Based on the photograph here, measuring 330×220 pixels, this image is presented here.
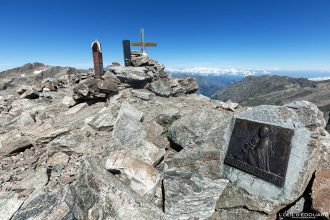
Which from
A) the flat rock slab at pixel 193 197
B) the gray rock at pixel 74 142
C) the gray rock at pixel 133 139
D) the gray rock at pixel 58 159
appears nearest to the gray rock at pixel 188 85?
the gray rock at pixel 133 139

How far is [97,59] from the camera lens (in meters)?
17.5

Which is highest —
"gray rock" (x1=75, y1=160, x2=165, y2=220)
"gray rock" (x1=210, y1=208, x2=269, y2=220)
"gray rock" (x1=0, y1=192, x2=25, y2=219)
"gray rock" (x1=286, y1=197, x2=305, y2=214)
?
"gray rock" (x1=75, y1=160, x2=165, y2=220)

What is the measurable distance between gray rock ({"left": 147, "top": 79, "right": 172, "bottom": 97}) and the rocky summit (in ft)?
16.5

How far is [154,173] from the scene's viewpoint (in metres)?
8.07

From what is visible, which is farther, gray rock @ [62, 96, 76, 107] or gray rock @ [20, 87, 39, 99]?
gray rock @ [20, 87, 39, 99]

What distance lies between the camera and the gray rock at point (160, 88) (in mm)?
16811

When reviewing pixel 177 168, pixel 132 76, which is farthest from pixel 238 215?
pixel 132 76

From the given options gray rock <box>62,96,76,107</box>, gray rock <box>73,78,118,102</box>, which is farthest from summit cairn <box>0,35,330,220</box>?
gray rock <box>62,96,76,107</box>

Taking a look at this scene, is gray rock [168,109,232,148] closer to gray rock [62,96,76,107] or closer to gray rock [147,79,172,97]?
gray rock [147,79,172,97]

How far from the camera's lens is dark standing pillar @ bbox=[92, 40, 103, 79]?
57.6 feet

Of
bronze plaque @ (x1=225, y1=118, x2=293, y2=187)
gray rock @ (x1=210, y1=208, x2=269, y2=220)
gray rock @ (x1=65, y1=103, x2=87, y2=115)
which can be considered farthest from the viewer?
gray rock @ (x1=65, y1=103, x2=87, y2=115)

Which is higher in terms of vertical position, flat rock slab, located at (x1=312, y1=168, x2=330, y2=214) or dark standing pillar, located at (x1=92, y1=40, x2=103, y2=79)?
dark standing pillar, located at (x1=92, y1=40, x2=103, y2=79)

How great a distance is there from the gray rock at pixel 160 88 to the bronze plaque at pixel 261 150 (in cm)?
944

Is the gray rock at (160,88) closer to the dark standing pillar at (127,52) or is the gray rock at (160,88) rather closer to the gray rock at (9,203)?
the dark standing pillar at (127,52)
